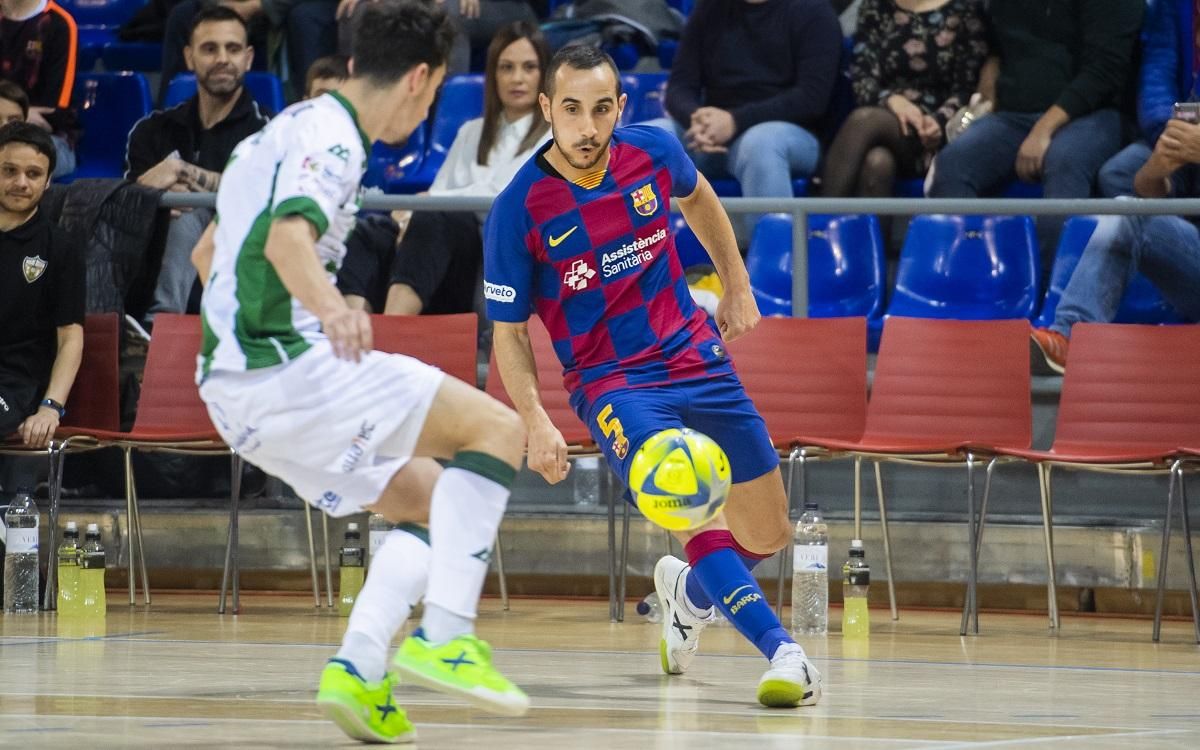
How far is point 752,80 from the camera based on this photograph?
956 centimetres

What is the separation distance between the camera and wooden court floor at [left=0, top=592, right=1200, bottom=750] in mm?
4129

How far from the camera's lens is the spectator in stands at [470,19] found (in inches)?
418

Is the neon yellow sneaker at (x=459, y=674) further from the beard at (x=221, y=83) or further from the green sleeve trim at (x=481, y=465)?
the beard at (x=221, y=83)

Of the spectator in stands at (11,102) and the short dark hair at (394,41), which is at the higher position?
the spectator in stands at (11,102)

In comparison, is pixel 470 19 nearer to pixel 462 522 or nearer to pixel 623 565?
pixel 623 565

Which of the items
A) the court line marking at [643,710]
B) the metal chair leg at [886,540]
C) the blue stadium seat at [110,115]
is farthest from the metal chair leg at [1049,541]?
the blue stadium seat at [110,115]

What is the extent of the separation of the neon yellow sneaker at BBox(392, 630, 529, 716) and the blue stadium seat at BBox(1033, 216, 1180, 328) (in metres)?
5.20

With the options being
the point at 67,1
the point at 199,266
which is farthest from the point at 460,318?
the point at 67,1

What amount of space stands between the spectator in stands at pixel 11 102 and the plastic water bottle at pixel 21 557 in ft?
7.69

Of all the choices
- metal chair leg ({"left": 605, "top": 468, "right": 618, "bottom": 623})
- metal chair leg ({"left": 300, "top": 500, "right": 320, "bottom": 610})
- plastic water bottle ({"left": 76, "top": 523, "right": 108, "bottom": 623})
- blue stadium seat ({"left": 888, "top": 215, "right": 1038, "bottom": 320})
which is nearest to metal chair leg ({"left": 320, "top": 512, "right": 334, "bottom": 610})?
metal chair leg ({"left": 300, "top": 500, "right": 320, "bottom": 610})

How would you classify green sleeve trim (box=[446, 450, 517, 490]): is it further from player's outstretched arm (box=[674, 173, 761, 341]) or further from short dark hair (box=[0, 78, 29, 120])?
short dark hair (box=[0, 78, 29, 120])

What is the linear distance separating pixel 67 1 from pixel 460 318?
558cm

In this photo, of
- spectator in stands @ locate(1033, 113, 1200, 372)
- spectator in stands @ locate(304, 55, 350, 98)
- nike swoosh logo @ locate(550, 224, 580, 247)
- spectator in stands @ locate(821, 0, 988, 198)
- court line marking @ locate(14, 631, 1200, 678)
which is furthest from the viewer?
spectator in stands @ locate(304, 55, 350, 98)

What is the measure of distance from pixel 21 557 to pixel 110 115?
12.1 ft
